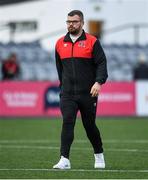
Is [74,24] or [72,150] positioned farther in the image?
[72,150]

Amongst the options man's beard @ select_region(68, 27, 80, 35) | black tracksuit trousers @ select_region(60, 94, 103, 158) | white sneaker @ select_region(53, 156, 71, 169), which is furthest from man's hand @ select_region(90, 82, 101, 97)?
white sneaker @ select_region(53, 156, 71, 169)

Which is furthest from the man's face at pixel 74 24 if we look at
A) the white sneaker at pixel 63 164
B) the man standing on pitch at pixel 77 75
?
the white sneaker at pixel 63 164

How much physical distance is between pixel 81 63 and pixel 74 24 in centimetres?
56

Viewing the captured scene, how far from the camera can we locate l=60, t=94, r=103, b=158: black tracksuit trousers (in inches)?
482

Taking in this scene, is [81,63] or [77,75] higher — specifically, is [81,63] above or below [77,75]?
above

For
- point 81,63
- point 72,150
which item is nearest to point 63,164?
point 81,63

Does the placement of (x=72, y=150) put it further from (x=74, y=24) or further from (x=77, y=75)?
(x=74, y=24)

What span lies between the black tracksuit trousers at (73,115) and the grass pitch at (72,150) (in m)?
0.43

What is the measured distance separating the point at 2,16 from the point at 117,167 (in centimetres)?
3633

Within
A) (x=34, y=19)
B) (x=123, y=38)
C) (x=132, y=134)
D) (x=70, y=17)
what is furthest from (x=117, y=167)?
(x=34, y=19)

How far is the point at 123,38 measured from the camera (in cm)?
4181

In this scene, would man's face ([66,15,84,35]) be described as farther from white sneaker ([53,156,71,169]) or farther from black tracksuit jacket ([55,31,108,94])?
white sneaker ([53,156,71,169])

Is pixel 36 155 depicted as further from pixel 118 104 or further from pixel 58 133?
pixel 118 104

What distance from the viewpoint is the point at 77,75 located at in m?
12.3
